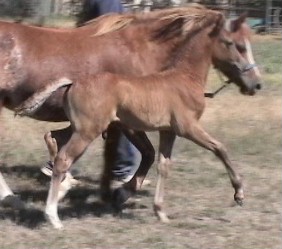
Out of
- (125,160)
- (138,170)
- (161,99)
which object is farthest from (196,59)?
(125,160)

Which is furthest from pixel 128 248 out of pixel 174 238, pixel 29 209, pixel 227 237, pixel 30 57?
pixel 30 57

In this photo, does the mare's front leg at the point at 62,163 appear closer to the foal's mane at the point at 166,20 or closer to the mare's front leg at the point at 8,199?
the mare's front leg at the point at 8,199

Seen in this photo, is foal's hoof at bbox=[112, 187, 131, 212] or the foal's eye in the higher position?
the foal's eye

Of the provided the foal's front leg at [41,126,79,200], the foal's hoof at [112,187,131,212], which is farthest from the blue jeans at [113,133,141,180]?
the foal's hoof at [112,187,131,212]

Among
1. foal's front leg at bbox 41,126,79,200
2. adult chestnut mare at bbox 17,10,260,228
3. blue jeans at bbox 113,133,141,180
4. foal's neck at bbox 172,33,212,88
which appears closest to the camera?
adult chestnut mare at bbox 17,10,260,228

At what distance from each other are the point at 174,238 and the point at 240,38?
167cm

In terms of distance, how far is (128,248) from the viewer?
551 cm

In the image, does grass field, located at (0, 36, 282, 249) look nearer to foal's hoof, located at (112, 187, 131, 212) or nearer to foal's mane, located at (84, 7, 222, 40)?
foal's hoof, located at (112, 187, 131, 212)

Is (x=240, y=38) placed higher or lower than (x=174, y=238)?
higher

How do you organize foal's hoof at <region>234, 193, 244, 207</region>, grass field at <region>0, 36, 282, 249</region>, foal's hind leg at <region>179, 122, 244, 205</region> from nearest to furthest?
grass field at <region>0, 36, 282, 249</region> < foal's hind leg at <region>179, 122, 244, 205</region> < foal's hoof at <region>234, 193, 244, 207</region>

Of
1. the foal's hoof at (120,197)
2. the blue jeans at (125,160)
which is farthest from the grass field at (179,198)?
the blue jeans at (125,160)

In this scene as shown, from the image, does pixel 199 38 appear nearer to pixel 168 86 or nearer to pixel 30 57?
pixel 168 86

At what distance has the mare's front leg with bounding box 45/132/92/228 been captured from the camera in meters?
5.91

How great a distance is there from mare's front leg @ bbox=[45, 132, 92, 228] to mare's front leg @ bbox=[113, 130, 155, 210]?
2.48 feet
